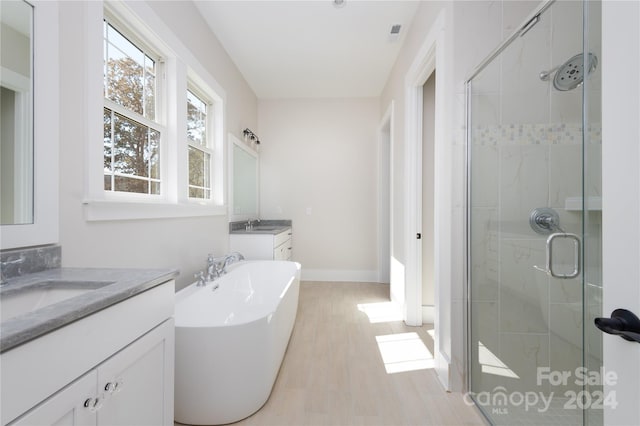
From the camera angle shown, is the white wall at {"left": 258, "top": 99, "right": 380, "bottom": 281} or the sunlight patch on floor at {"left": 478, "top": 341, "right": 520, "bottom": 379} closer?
the sunlight patch on floor at {"left": 478, "top": 341, "right": 520, "bottom": 379}

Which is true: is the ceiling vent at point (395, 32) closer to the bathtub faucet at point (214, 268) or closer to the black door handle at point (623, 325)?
the bathtub faucet at point (214, 268)

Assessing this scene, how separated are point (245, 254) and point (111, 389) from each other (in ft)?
7.82

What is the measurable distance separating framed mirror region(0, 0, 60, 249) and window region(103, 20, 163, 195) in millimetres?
453

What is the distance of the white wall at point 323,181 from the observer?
4.30 m

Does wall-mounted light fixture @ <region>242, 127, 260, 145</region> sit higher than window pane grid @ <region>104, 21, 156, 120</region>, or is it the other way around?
wall-mounted light fixture @ <region>242, 127, 260, 145</region>

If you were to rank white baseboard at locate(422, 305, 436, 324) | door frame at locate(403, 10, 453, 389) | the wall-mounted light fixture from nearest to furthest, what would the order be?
door frame at locate(403, 10, 453, 389), white baseboard at locate(422, 305, 436, 324), the wall-mounted light fixture

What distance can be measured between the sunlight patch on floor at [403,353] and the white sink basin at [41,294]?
1750 mm

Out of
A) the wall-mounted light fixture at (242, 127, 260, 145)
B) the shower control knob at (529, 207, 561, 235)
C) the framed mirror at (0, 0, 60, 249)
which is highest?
the wall-mounted light fixture at (242, 127, 260, 145)

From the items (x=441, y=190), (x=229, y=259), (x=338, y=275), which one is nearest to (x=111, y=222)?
(x=229, y=259)

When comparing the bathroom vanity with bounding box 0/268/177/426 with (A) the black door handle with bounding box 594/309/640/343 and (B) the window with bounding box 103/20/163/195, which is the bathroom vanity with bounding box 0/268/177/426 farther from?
(A) the black door handle with bounding box 594/309/640/343

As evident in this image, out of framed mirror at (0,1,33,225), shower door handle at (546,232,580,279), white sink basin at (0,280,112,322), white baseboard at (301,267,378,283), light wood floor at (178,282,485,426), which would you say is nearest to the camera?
white sink basin at (0,280,112,322)

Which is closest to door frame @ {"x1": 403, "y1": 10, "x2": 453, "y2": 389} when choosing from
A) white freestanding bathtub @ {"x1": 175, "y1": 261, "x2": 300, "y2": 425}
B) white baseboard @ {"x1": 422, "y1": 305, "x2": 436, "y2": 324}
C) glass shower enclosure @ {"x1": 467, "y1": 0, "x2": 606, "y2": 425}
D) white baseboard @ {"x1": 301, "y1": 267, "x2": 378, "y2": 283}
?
glass shower enclosure @ {"x1": 467, "y1": 0, "x2": 606, "y2": 425}

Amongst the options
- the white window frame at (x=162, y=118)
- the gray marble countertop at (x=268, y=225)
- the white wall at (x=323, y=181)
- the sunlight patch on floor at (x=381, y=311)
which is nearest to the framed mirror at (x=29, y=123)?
the white window frame at (x=162, y=118)

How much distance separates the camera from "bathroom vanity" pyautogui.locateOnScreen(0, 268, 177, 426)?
54 cm
